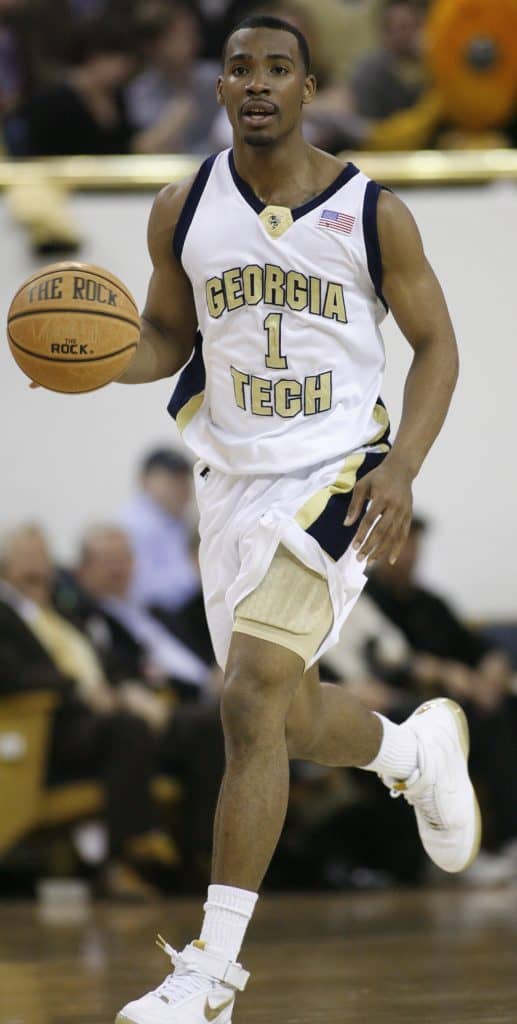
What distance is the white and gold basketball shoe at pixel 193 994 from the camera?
3113 millimetres

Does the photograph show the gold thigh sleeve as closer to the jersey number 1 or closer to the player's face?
the jersey number 1

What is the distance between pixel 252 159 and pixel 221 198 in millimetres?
114

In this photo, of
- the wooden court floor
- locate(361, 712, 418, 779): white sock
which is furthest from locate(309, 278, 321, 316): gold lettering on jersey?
the wooden court floor

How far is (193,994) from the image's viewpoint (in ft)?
10.4

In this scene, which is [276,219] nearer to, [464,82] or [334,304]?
[334,304]

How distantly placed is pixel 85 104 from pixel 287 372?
598 cm

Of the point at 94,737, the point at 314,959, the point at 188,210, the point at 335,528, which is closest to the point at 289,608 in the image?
the point at 335,528

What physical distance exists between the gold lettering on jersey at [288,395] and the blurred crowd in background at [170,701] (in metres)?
3.68

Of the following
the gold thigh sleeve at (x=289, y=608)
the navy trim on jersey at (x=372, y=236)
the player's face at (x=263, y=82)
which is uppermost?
the player's face at (x=263, y=82)

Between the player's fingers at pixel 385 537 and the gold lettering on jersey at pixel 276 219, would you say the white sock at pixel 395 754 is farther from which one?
the gold lettering on jersey at pixel 276 219

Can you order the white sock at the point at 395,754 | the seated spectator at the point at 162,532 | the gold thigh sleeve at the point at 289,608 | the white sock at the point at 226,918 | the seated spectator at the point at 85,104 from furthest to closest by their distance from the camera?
the seated spectator at the point at 85,104
the seated spectator at the point at 162,532
the white sock at the point at 395,754
the gold thigh sleeve at the point at 289,608
the white sock at the point at 226,918

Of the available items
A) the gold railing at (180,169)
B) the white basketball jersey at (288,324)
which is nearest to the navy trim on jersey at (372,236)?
the white basketball jersey at (288,324)

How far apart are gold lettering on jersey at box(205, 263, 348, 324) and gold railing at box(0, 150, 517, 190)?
5462 mm

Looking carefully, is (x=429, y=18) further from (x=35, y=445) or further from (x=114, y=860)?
(x=114, y=860)
